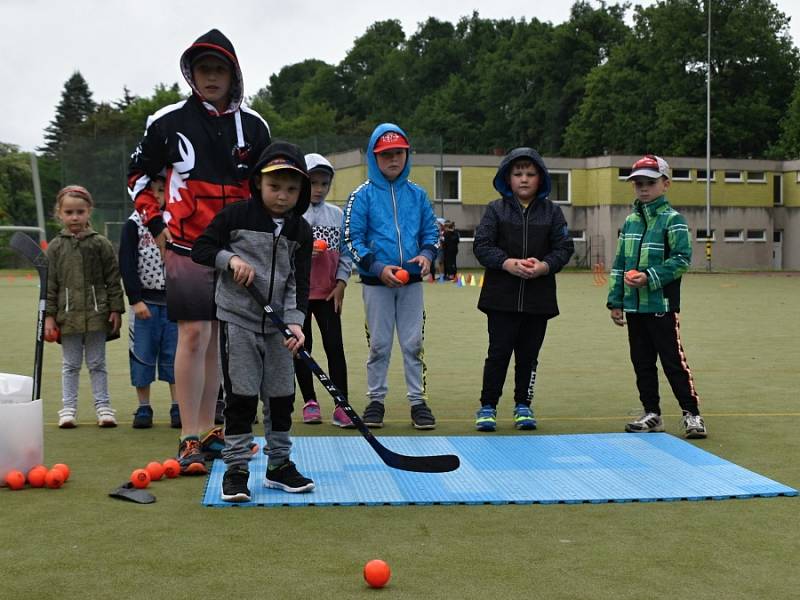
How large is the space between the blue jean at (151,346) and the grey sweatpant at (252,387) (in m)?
2.11

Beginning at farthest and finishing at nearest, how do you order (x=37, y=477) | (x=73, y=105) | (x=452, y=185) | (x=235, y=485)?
(x=73, y=105) < (x=452, y=185) < (x=37, y=477) < (x=235, y=485)

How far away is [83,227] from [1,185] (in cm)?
3336

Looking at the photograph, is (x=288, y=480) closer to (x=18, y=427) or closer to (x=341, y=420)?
(x=18, y=427)

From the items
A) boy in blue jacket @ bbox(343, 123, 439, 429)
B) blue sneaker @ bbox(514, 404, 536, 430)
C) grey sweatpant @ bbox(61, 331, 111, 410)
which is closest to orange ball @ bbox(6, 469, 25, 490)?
grey sweatpant @ bbox(61, 331, 111, 410)

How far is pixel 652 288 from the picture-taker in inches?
249

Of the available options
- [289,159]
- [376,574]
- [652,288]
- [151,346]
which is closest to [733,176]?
[652,288]

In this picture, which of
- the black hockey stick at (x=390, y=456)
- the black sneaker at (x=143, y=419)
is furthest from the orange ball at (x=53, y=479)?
the black sneaker at (x=143, y=419)

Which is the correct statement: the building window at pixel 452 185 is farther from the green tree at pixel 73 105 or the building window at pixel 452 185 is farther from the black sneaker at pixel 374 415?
the green tree at pixel 73 105

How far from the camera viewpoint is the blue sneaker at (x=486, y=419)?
6.31 meters

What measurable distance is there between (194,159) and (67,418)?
215 centimetres

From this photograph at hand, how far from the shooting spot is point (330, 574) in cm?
341

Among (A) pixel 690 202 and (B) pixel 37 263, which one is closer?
(B) pixel 37 263

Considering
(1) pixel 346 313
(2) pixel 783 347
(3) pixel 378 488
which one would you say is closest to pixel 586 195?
(1) pixel 346 313

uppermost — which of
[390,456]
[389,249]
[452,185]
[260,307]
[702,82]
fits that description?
[702,82]
